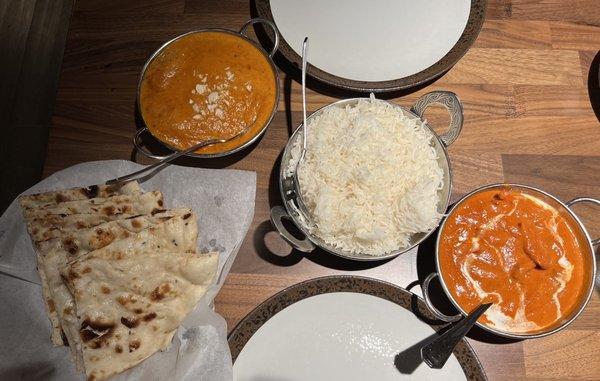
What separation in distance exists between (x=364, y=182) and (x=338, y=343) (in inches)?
20.2

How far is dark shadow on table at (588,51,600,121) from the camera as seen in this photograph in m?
1.91

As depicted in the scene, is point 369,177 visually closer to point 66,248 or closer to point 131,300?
point 131,300

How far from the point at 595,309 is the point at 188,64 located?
1.61m

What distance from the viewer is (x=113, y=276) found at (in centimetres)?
141

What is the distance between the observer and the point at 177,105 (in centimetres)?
169

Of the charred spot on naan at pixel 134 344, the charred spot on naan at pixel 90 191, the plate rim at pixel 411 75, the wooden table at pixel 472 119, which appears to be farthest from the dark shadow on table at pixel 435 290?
the charred spot on naan at pixel 90 191

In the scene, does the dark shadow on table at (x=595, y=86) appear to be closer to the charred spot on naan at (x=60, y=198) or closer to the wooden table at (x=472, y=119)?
the wooden table at (x=472, y=119)

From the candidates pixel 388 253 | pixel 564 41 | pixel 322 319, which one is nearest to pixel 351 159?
pixel 388 253

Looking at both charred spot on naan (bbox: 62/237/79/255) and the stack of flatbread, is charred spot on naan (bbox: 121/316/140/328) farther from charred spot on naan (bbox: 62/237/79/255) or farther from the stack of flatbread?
charred spot on naan (bbox: 62/237/79/255)

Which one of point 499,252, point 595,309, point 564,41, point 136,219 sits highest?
point 564,41

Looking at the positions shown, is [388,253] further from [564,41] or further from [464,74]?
[564,41]

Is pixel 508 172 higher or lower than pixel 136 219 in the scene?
lower

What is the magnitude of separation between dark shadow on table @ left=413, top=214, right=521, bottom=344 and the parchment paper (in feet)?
1.97

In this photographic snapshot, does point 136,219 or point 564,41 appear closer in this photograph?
point 136,219
